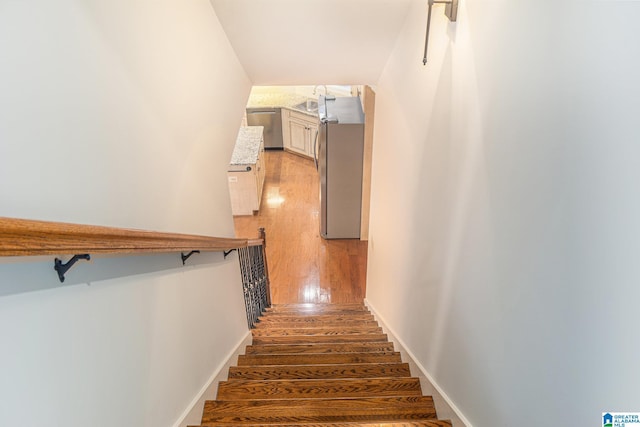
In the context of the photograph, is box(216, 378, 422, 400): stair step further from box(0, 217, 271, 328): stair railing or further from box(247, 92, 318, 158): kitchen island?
box(247, 92, 318, 158): kitchen island

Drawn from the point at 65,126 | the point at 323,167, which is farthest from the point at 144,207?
the point at 323,167

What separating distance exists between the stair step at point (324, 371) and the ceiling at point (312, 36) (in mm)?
2216

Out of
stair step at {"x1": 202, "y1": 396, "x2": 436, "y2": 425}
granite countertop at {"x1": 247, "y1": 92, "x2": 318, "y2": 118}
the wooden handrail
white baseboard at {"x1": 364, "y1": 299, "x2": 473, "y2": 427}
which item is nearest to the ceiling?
the wooden handrail

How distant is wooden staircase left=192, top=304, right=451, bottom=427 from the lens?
2.00 m

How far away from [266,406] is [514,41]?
183cm

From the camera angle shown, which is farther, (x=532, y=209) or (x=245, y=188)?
(x=245, y=188)

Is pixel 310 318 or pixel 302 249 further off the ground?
pixel 302 249

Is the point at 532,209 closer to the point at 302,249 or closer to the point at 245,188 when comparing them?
the point at 302,249

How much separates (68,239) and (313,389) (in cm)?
170

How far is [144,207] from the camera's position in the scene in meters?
1.57

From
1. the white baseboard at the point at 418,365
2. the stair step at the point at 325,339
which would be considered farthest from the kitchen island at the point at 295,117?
the stair step at the point at 325,339

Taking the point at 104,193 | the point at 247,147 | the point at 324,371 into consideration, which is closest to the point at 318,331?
the point at 324,371

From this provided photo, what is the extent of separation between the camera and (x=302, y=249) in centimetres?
619

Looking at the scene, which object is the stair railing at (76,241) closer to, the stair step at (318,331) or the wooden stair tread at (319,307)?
the stair step at (318,331)
